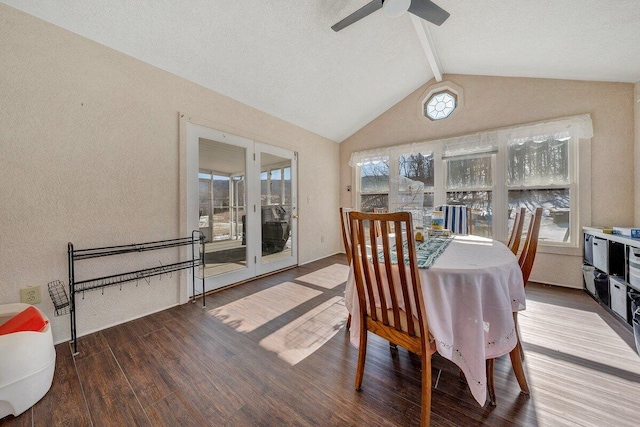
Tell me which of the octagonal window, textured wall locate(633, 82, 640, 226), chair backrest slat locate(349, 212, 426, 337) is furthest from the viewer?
the octagonal window

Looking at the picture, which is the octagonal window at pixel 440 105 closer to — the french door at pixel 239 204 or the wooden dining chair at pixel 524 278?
the french door at pixel 239 204

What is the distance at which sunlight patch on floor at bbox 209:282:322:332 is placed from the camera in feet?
7.14

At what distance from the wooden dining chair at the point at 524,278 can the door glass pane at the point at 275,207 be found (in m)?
2.85

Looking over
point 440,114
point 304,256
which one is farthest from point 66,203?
point 440,114

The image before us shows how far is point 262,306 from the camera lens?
8.14ft

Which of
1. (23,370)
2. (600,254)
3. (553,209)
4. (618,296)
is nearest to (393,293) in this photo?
(23,370)

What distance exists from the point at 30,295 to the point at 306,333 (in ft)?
6.73

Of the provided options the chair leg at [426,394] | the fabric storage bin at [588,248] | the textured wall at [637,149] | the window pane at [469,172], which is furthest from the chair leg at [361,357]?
the textured wall at [637,149]

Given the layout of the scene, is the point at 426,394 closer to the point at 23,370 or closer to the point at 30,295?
the point at 23,370

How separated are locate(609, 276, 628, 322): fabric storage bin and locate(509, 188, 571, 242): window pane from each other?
95 centimetres

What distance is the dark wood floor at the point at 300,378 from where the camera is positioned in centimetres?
121

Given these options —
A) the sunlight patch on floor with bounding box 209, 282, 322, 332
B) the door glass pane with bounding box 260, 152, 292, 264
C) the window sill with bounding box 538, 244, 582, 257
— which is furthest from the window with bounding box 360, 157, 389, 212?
the sunlight patch on floor with bounding box 209, 282, 322, 332

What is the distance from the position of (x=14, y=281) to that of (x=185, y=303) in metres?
1.24

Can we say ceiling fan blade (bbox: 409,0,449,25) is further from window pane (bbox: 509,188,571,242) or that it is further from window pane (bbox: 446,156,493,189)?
window pane (bbox: 509,188,571,242)
